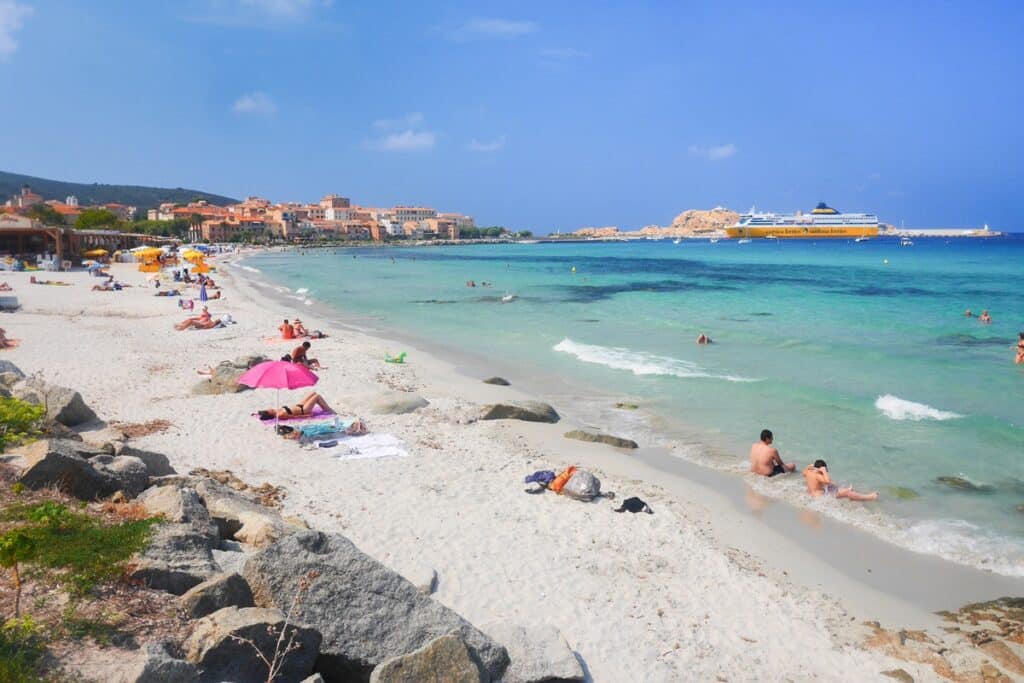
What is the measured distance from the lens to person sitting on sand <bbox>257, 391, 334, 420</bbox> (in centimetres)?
1095

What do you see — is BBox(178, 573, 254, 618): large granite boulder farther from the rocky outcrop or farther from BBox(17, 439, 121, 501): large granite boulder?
the rocky outcrop

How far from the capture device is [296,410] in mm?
11250

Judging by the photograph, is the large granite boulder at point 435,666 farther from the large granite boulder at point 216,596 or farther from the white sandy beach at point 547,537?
the white sandy beach at point 547,537

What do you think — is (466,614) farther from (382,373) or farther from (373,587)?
(382,373)

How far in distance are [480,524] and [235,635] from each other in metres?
4.06

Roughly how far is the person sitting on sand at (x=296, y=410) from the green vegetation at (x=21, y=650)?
295 inches

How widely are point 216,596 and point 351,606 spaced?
2.51ft

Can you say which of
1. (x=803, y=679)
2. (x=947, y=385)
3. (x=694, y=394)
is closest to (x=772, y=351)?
(x=947, y=385)

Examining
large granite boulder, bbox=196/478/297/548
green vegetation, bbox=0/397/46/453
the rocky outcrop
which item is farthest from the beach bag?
green vegetation, bbox=0/397/46/453

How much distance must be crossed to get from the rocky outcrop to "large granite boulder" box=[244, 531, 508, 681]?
6.96 meters

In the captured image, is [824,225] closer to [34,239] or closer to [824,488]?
[34,239]

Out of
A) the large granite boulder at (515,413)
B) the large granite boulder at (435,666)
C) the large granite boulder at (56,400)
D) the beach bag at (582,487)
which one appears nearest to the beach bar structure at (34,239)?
the large granite boulder at (56,400)

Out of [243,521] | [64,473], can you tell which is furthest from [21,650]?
[64,473]

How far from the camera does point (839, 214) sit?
132000mm
